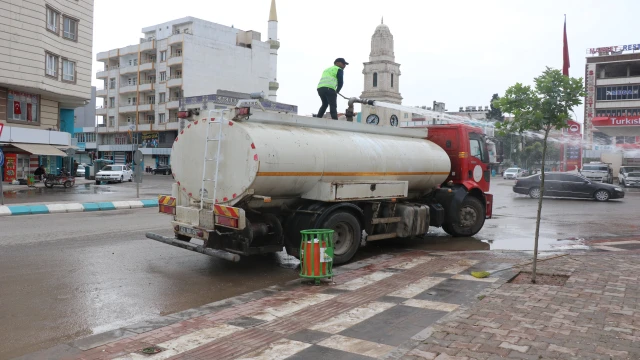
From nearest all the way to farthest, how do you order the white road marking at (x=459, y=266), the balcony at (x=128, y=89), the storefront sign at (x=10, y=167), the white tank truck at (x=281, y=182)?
the white tank truck at (x=281, y=182)
the white road marking at (x=459, y=266)
the storefront sign at (x=10, y=167)
the balcony at (x=128, y=89)

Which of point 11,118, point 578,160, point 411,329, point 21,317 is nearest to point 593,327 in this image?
point 411,329

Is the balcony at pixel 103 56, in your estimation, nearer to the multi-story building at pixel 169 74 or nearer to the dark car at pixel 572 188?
the multi-story building at pixel 169 74

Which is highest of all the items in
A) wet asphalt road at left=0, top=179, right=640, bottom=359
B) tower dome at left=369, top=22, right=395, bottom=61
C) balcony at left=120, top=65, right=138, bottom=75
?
tower dome at left=369, top=22, right=395, bottom=61

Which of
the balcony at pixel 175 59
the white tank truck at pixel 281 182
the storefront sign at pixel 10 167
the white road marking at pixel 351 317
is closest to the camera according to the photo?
the white road marking at pixel 351 317

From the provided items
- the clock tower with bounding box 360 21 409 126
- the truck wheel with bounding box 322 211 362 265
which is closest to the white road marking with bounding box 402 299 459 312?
the truck wheel with bounding box 322 211 362 265

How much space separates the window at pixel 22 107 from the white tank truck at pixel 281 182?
1071 inches

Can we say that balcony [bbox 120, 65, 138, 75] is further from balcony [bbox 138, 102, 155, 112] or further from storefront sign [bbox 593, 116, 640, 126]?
storefront sign [bbox 593, 116, 640, 126]

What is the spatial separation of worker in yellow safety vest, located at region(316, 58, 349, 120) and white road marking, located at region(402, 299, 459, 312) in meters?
5.54

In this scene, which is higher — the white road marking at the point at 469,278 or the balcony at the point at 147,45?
the balcony at the point at 147,45

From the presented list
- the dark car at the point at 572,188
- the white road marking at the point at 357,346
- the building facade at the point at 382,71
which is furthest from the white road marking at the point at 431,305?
the building facade at the point at 382,71

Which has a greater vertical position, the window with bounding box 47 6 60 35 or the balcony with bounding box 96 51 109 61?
the balcony with bounding box 96 51 109 61

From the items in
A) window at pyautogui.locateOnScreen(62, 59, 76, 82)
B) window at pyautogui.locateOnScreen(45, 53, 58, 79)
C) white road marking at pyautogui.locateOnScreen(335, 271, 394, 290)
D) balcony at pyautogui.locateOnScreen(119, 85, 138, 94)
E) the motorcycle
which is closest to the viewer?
white road marking at pyautogui.locateOnScreen(335, 271, 394, 290)

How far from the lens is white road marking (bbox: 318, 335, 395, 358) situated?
179 inches

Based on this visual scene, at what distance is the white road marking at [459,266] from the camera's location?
805 centimetres
